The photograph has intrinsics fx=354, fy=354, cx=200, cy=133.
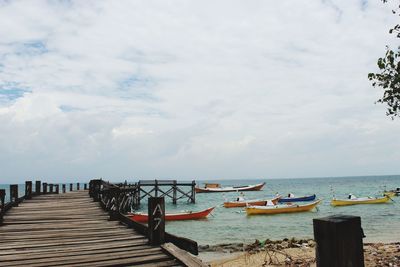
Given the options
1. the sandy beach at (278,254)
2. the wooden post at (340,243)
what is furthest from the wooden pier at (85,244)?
the sandy beach at (278,254)

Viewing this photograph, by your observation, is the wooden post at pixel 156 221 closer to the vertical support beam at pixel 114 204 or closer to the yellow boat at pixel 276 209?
the vertical support beam at pixel 114 204

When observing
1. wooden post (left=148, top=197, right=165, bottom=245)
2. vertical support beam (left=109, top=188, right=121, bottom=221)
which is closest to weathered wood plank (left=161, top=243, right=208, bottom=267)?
wooden post (left=148, top=197, right=165, bottom=245)

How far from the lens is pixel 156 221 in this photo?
684cm

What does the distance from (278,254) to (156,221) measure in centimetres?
1161

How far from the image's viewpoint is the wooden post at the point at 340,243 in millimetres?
2230

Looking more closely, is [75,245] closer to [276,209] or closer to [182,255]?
[182,255]

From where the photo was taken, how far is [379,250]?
15883 millimetres

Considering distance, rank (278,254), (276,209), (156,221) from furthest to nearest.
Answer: (276,209)
(278,254)
(156,221)

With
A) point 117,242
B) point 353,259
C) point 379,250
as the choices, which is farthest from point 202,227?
point 353,259

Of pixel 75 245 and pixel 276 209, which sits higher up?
pixel 75 245

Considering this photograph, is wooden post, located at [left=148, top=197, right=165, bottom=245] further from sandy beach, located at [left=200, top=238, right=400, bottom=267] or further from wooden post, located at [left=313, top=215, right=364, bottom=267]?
sandy beach, located at [left=200, top=238, right=400, bottom=267]

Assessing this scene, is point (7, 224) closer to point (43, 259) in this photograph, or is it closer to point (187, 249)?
point (43, 259)

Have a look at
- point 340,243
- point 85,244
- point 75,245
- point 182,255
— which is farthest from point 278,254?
point 340,243

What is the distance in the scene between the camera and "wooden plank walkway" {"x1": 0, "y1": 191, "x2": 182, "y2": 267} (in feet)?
18.5
